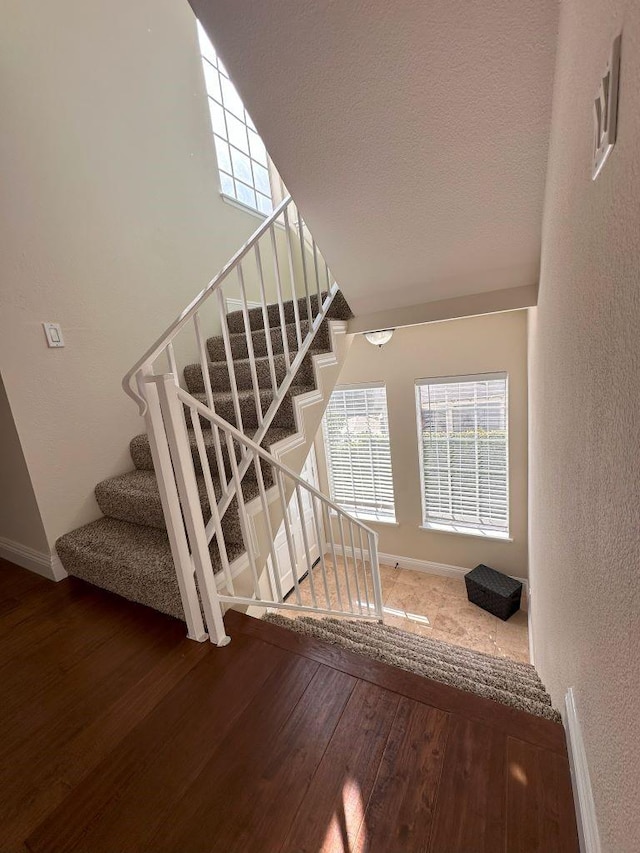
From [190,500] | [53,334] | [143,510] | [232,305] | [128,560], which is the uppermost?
[232,305]

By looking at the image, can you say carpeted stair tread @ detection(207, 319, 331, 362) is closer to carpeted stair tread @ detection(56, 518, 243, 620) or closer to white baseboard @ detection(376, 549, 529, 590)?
carpeted stair tread @ detection(56, 518, 243, 620)

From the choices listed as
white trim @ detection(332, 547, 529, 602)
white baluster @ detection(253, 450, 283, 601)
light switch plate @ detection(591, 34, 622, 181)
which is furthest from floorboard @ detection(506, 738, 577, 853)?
white trim @ detection(332, 547, 529, 602)

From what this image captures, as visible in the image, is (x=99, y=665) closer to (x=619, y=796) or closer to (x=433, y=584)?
(x=619, y=796)

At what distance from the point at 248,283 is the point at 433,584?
3735 mm

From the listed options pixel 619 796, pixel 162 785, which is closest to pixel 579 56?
pixel 619 796

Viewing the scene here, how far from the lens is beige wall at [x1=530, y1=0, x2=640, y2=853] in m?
0.46

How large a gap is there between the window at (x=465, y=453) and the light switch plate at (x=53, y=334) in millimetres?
3107

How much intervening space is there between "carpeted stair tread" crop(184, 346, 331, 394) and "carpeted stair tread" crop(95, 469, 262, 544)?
63 centimetres

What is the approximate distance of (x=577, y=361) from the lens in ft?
2.59

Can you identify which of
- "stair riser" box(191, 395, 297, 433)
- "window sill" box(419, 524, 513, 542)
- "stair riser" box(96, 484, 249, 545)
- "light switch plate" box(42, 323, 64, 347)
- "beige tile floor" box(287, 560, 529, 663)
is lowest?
"beige tile floor" box(287, 560, 529, 663)

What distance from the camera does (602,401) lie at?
1.93ft

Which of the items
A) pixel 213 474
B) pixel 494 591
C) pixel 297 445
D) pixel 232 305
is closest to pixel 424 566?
pixel 494 591

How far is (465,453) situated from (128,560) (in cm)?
325

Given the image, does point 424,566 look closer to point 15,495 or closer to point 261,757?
point 261,757
